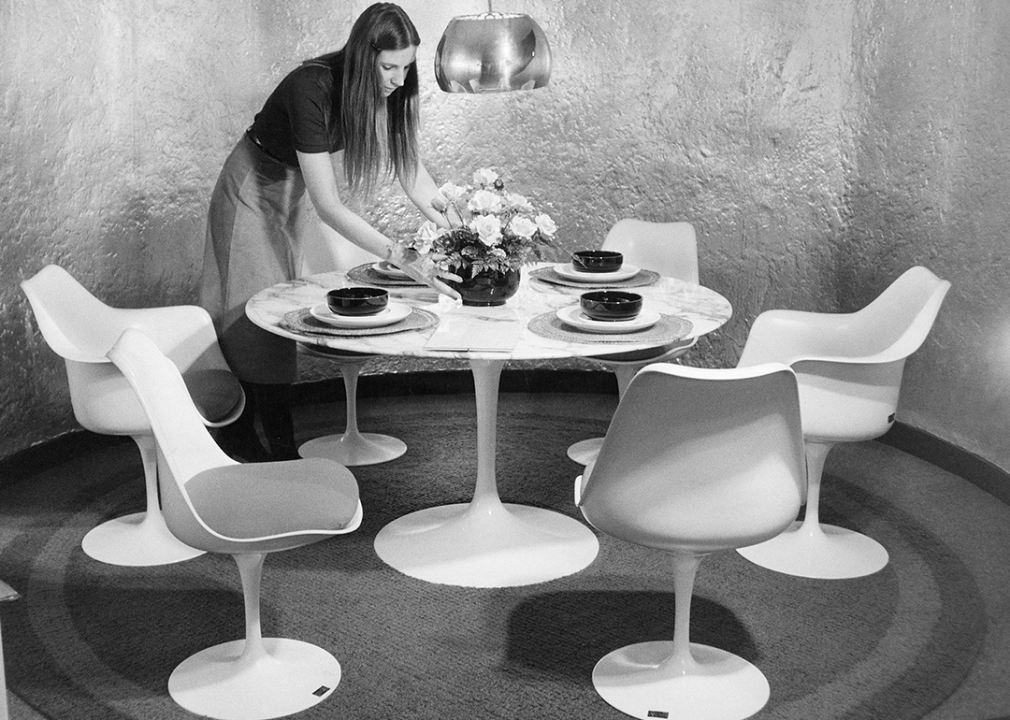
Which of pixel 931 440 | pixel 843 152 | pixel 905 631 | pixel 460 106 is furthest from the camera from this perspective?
pixel 460 106

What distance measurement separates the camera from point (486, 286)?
335 cm

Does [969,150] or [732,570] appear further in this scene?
[969,150]

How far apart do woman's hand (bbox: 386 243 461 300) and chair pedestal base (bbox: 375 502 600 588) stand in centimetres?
76

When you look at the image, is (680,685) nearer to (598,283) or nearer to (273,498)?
(273,498)

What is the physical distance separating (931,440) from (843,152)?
122 cm

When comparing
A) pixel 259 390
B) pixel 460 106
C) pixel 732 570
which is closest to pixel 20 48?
pixel 259 390

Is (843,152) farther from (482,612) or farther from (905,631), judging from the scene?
(482,612)

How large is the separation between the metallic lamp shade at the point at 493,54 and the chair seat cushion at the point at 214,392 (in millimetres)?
1273

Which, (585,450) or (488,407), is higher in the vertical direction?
(488,407)

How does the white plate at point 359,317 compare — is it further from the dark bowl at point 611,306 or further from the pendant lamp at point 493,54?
the pendant lamp at point 493,54

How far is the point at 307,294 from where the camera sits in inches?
141

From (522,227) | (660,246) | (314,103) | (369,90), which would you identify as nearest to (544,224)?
(522,227)

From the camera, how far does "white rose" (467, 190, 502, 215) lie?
3309mm

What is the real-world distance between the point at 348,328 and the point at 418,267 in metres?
0.39
